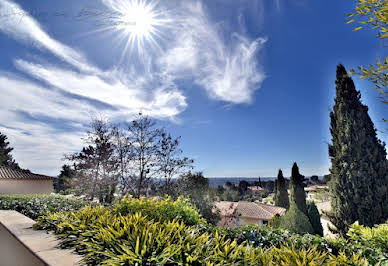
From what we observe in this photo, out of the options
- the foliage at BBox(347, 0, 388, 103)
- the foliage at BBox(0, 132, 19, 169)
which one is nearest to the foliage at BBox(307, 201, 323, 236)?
the foliage at BBox(347, 0, 388, 103)

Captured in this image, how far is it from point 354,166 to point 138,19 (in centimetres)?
1272

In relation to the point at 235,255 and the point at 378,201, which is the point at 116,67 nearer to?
the point at 235,255

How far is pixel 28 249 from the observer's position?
263 centimetres

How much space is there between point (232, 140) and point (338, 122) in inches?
259

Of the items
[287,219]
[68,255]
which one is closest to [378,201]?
[287,219]

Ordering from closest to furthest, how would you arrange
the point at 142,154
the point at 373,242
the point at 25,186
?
the point at 373,242 < the point at 142,154 < the point at 25,186

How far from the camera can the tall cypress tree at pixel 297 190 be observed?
48.3ft

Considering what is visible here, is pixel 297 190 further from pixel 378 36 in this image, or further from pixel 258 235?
pixel 378 36

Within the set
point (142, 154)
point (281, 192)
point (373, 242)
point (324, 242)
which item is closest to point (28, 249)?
point (324, 242)

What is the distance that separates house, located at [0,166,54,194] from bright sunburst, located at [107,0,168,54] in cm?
2299

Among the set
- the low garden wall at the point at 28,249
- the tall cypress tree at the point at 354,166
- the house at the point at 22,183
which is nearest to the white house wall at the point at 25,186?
the house at the point at 22,183

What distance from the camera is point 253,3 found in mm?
5789

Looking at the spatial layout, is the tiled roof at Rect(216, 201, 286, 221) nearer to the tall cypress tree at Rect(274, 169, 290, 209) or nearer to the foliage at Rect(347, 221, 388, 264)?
the tall cypress tree at Rect(274, 169, 290, 209)

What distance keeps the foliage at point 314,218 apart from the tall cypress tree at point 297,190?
1.24 feet
